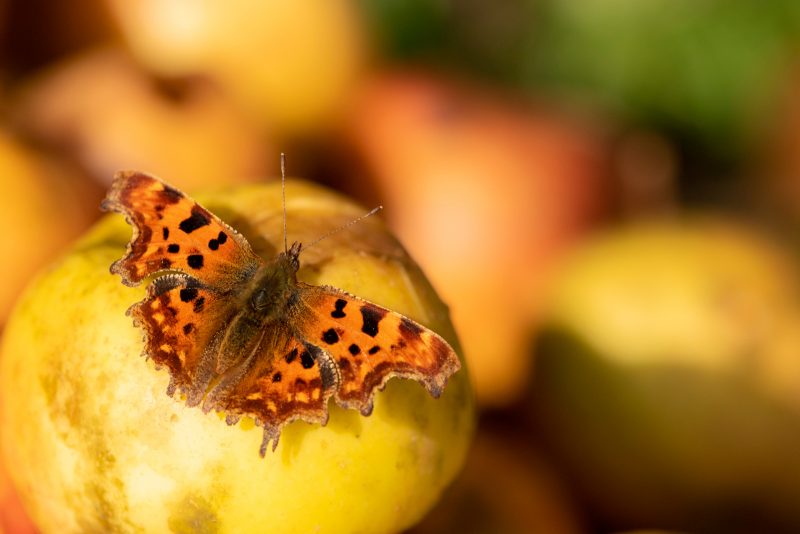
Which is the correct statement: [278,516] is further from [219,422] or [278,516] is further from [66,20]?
[66,20]

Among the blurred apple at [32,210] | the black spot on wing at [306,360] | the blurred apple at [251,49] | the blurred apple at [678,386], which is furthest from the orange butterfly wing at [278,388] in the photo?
the blurred apple at [251,49]

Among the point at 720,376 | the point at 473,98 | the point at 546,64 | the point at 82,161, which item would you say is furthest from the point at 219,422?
the point at 546,64

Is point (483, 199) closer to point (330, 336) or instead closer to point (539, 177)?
point (539, 177)

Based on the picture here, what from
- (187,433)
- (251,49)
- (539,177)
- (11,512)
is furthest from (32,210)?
(539,177)

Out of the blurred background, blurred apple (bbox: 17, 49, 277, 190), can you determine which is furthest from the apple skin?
blurred apple (bbox: 17, 49, 277, 190)

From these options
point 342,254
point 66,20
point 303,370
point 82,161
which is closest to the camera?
point 303,370

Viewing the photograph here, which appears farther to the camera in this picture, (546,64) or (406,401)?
(546,64)

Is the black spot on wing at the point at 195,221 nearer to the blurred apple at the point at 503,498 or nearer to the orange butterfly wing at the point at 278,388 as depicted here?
the orange butterfly wing at the point at 278,388
